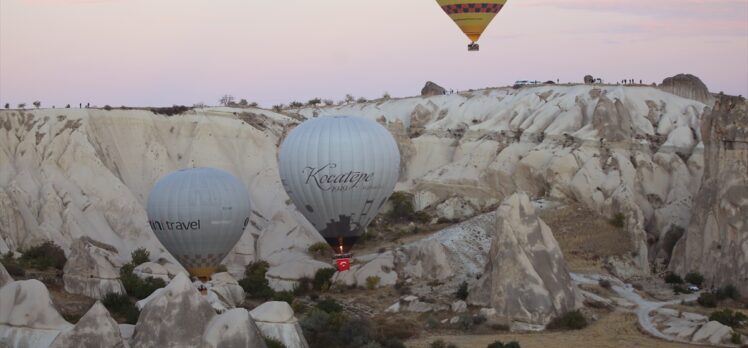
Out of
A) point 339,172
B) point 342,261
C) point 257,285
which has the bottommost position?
point 257,285

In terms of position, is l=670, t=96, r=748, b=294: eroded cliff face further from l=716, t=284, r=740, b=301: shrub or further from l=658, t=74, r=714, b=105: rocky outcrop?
l=658, t=74, r=714, b=105: rocky outcrop

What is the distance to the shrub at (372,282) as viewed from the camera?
172 ft

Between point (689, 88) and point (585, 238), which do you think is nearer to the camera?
point (585, 238)

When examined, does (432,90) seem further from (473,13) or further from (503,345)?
(503,345)

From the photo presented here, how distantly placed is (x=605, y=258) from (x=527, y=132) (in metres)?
13.8

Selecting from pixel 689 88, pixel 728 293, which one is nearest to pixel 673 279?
pixel 728 293

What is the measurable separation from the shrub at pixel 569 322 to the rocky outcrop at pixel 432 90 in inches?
1255

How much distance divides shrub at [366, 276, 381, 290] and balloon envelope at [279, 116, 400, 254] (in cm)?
127

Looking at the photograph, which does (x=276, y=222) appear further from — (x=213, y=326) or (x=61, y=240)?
(x=213, y=326)

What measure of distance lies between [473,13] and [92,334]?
79.2 ft

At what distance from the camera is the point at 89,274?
5075 centimetres

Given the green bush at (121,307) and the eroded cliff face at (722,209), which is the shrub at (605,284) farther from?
the green bush at (121,307)

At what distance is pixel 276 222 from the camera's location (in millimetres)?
60844

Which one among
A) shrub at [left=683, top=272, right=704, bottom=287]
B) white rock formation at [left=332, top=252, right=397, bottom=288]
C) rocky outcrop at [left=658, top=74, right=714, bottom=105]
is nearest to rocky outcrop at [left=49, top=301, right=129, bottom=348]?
white rock formation at [left=332, top=252, right=397, bottom=288]
